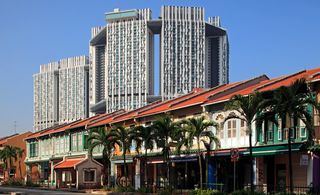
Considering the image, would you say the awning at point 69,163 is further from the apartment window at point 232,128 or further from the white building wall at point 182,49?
the white building wall at point 182,49

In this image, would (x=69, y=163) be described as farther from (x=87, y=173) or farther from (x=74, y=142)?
(x=87, y=173)

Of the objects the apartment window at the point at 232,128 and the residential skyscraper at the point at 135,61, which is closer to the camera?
the apartment window at the point at 232,128

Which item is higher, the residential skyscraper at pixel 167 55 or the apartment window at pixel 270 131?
the residential skyscraper at pixel 167 55

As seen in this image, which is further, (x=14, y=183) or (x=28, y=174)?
(x=28, y=174)

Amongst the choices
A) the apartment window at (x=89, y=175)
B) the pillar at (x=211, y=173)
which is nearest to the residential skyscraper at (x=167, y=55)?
the apartment window at (x=89, y=175)

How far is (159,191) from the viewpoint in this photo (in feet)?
150

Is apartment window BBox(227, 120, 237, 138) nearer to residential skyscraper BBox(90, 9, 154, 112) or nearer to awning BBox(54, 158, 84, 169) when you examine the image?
awning BBox(54, 158, 84, 169)

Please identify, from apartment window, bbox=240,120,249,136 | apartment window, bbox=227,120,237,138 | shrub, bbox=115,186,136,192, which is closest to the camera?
apartment window, bbox=240,120,249,136

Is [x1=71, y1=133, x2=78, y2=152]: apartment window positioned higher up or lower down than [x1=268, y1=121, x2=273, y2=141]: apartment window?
lower down

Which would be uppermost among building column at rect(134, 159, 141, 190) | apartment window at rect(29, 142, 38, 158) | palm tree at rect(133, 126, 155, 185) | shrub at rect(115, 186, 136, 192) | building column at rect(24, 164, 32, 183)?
palm tree at rect(133, 126, 155, 185)

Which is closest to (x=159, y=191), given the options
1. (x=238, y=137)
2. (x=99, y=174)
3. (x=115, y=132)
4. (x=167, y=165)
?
(x=167, y=165)

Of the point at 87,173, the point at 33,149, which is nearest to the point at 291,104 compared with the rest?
the point at 87,173

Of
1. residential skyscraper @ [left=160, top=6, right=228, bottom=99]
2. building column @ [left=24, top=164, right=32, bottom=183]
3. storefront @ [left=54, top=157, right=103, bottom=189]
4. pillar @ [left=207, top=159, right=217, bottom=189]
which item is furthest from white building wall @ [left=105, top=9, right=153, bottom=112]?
pillar @ [left=207, top=159, right=217, bottom=189]

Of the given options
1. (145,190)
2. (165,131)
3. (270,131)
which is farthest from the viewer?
(145,190)
